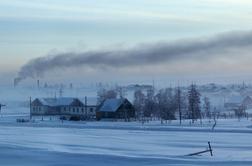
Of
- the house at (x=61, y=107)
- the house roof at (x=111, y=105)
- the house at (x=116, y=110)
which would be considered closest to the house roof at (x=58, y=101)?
the house at (x=61, y=107)

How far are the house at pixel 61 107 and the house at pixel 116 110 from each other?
11.0 meters

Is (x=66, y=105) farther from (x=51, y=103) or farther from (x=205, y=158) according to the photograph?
(x=205, y=158)

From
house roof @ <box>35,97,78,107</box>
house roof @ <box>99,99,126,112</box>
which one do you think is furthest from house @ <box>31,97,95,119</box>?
house roof @ <box>99,99,126,112</box>

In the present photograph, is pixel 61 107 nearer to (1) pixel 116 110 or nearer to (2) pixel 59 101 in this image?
(2) pixel 59 101

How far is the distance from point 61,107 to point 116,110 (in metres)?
21.6

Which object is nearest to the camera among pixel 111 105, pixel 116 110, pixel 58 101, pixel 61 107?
pixel 116 110

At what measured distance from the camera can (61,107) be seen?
116 meters

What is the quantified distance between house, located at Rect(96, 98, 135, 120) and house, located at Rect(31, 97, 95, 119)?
433 inches

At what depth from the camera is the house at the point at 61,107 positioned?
112188 millimetres

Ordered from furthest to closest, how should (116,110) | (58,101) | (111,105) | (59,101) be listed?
1. (58,101)
2. (59,101)
3. (111,105)
4. (116,110)

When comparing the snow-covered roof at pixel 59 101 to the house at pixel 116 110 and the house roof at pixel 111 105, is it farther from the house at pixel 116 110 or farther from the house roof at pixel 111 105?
the house at pixel 116 110

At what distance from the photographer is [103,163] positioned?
26.0 m

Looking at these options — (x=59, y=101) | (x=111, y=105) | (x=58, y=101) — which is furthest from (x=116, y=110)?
(x=58, y=101)

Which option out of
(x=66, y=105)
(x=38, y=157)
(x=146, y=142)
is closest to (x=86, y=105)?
(x=66, y=105)
